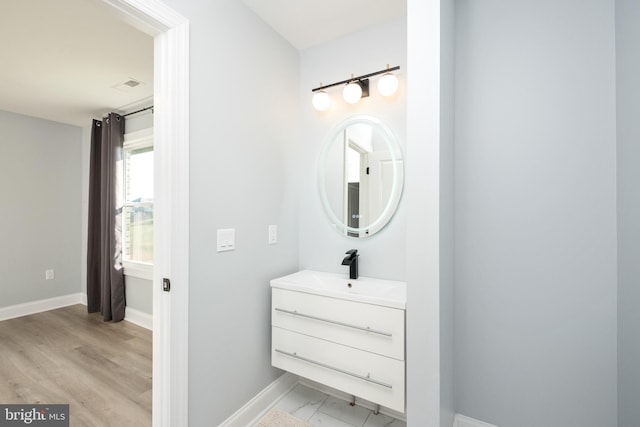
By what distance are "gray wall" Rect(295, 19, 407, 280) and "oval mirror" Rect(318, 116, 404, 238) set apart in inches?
2.1

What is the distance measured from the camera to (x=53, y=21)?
189cm

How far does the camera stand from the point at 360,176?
2064 millimetres

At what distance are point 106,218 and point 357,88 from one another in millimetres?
3547

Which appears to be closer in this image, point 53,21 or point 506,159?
point 506,159

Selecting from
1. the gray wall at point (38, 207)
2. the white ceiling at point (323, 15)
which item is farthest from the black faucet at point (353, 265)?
the gray wall at point (38, 207)

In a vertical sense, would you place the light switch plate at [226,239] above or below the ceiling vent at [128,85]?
below

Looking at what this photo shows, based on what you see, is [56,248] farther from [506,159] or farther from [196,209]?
[506,159]

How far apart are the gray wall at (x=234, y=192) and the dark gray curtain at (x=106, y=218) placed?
2606 mm

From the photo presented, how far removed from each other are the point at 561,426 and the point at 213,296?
1.95m

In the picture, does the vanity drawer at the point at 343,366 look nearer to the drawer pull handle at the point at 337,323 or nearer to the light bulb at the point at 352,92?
the drawer pull handle at the point at 337,323

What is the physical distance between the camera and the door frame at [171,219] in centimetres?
134

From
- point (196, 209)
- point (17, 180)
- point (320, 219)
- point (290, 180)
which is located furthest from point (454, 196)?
point (17, 180)

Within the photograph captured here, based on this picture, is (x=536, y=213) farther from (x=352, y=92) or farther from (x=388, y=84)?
(x=352, y=92)

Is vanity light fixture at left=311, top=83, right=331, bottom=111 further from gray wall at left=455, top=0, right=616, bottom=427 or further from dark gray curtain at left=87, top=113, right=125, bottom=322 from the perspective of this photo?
dark gray curtain at left=87, top=113, right=125, bottom=322
